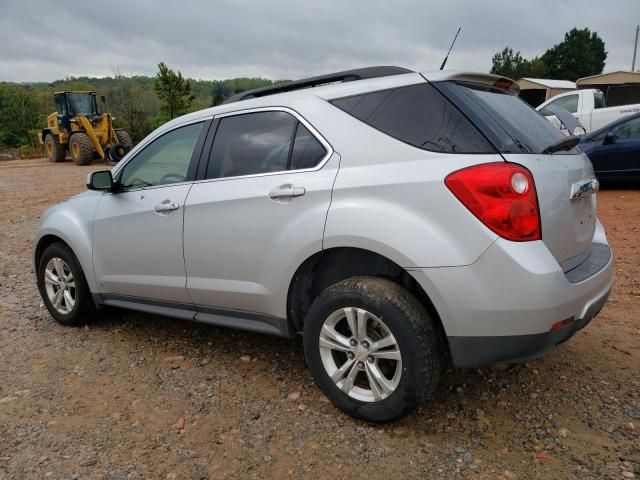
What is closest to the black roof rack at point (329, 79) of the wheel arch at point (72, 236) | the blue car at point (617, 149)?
the wheel arch at point (72, 236)

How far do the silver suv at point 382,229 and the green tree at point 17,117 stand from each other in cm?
6698

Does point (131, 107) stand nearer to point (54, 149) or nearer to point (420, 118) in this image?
point (54, 149)

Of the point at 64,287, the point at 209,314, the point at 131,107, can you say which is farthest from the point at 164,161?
the point at 131,107

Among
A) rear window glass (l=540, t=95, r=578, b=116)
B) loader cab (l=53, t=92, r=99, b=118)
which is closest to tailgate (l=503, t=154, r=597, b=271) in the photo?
rear window glass (l=540, t=95, r=578, b=116)

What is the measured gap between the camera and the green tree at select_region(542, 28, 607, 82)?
220ft

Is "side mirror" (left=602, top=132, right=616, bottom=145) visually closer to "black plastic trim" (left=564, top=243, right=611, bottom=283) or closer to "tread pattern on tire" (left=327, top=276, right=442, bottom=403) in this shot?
"black plastic trim" (left=564, top=243, right=611, bottom=283)

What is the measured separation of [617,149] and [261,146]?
8.08 metres

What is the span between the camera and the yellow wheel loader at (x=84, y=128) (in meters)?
19.6

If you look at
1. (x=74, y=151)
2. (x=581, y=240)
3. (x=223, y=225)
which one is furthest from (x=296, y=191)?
(x=74, y=151)

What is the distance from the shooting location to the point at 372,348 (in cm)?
254

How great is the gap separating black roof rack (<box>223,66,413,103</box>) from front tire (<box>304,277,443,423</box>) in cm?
117

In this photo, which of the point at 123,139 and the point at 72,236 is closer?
the point at 72,236

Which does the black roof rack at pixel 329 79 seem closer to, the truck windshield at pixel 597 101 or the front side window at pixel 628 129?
the front side window at pixel 628 129

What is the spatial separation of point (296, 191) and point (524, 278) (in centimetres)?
120
